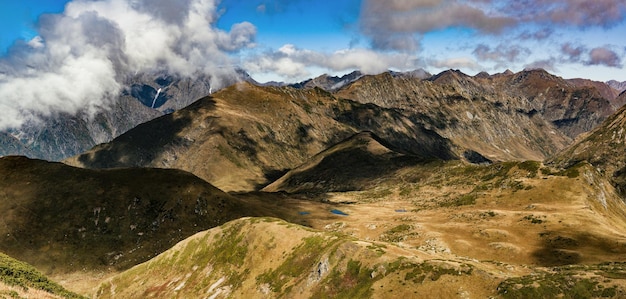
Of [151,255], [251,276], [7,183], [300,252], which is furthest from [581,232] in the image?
[7,183]

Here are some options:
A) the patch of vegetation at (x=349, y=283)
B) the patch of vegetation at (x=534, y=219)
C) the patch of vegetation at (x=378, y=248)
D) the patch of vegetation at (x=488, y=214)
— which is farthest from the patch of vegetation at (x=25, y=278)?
the patch of vegetation at (x=488, y=214)

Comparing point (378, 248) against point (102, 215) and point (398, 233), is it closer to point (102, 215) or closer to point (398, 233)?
point (398, 233)

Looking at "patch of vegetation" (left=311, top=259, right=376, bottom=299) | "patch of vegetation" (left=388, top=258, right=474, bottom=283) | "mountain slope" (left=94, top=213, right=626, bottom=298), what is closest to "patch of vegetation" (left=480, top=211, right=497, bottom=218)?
"mountain slope" (left=94, top=213, right=626, bottom=298)

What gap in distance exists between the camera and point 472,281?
61.0 m

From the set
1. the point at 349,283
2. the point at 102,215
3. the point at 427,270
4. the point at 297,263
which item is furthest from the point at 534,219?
the point at 102,215

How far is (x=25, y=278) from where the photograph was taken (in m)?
48.7

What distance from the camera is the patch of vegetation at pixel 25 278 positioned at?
43112mm

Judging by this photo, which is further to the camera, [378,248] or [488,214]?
[488,214]

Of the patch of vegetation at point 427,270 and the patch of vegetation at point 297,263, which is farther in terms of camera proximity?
the patch of vegetation at point 297,263

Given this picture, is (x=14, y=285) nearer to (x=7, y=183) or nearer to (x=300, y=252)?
(x=300, y=252)

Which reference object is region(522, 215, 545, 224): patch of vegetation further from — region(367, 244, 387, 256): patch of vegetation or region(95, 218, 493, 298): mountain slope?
region(367, 244, 387, 256): patch of vegetation

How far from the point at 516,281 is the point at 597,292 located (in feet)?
31.3

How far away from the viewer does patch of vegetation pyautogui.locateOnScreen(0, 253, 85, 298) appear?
141 feet

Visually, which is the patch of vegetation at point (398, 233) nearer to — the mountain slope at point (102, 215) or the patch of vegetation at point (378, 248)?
the mountain slope at point (102, 215)
